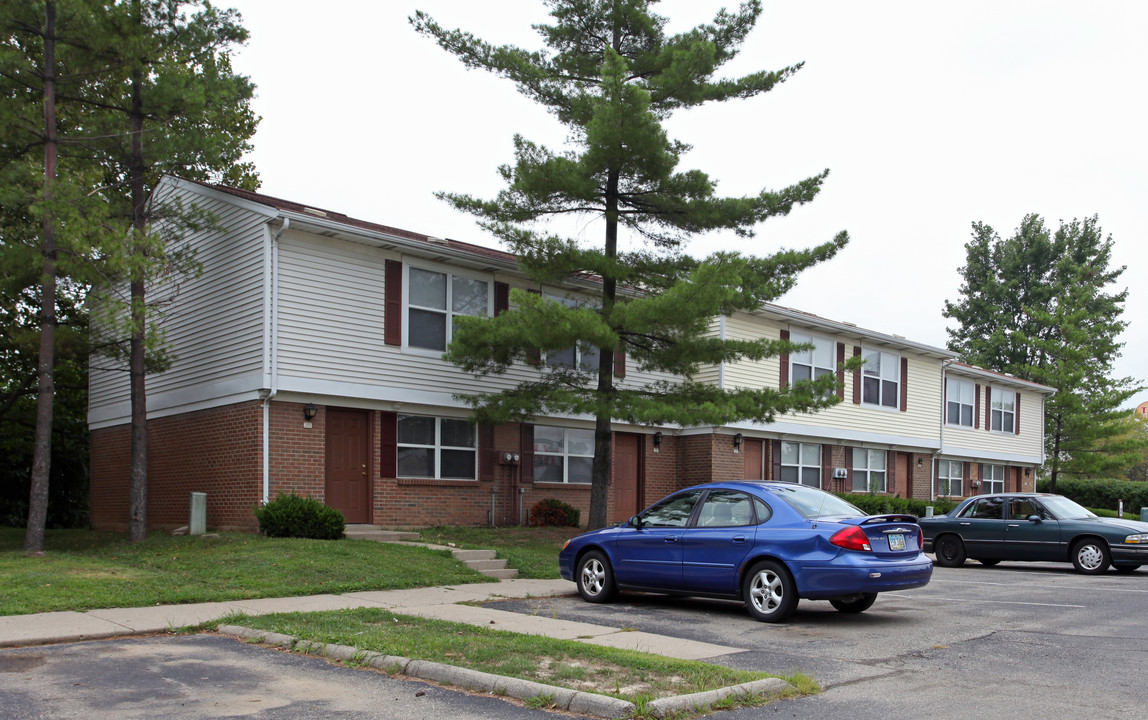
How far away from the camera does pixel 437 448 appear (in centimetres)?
1972

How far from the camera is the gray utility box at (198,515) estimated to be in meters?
17.3

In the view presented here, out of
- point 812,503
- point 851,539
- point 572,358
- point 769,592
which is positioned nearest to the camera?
point 851,539

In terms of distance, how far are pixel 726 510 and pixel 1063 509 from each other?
9.63 m

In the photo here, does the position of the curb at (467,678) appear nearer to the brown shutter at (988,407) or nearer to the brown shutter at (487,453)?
the brown shutter at (487,453)

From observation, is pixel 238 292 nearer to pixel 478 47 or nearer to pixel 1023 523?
pixel 478 47

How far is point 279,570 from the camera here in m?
12.9

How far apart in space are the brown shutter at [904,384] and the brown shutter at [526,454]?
1523 centimetres

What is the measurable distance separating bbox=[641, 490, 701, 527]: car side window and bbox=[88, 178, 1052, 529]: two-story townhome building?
737 cm

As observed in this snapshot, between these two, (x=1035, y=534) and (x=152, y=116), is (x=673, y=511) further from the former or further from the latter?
(x=152, y=116)

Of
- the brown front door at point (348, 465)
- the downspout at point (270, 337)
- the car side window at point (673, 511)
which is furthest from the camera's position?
the brown front door at point (348, 465)

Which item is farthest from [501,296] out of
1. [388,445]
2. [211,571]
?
[211,571]

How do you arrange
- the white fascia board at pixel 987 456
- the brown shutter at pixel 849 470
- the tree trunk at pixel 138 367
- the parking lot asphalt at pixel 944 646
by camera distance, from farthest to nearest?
the white fascia board at pixel 987 456, the brown shutter at pixel 849 470, the tree trunk at pixel 138 367, the parking lot asphalt at pixel 944 646

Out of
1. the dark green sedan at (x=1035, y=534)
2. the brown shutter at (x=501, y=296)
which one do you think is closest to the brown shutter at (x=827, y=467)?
the dark green sedan at (x=1035, y=534)

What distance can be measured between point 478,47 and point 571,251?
4.33 metres
